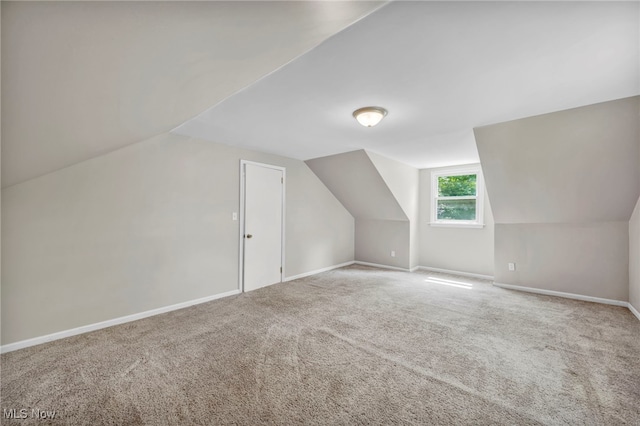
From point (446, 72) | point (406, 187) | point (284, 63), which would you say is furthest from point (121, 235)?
point (406, 187)

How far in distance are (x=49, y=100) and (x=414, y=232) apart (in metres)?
5.60

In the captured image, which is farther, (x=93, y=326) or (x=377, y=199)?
(x=377, y=199)

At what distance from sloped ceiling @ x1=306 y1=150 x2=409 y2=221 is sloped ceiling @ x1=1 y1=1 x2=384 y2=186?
2920 millimetres

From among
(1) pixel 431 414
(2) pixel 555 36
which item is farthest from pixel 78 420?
(2) pixel 555 36

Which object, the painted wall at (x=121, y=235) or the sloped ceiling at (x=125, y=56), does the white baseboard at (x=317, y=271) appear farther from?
the sloped ceiling at (x=125, y=56)

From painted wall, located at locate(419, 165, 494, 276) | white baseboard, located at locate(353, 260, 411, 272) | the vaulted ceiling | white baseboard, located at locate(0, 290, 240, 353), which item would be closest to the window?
painted wall, located at locate(419, 165, 494, 276)

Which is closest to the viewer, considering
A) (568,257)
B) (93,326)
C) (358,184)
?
→ (93,326)

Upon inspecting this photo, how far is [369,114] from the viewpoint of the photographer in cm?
256

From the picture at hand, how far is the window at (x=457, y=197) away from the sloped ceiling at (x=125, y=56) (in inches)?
185

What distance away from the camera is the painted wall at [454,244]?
4879 mm

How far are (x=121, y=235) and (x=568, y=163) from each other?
5.31m

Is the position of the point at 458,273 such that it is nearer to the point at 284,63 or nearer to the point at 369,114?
the point at 369,114

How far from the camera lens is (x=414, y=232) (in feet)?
18.4

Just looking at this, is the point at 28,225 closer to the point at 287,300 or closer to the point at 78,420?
the point at 78,420
